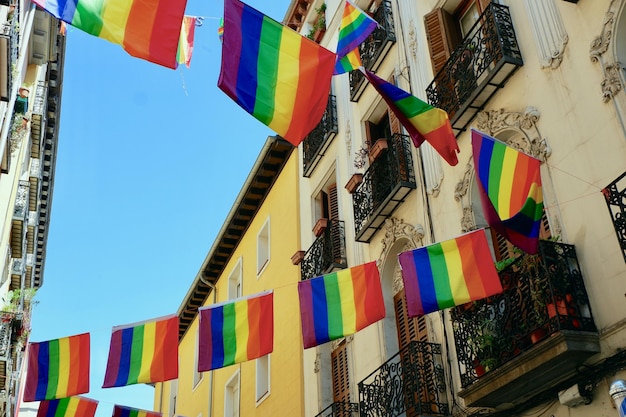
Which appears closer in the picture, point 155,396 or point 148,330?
point 148,330

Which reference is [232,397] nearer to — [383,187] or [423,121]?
[383,187]

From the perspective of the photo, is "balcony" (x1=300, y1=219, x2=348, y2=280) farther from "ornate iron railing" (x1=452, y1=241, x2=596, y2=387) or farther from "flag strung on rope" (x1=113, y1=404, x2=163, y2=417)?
"ornate iron railing" (x1=452, y1=241, x2=596, y2=387)

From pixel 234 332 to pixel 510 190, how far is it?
4.43 meters

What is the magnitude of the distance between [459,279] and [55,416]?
27.0ft

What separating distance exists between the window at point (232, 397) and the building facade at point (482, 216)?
16.1 feet

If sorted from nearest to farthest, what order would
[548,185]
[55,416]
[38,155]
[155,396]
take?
[548,185] → [55,416] → [38,155] → [155,396]

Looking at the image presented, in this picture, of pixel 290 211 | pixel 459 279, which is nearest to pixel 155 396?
pixel 290 211

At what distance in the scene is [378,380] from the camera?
11922mm

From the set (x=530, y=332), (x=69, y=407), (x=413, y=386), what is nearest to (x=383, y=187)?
(x=413, y=386)

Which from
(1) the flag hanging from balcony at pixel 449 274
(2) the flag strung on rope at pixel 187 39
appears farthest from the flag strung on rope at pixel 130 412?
(1) the flag hanging from balcony at pixel 449 274

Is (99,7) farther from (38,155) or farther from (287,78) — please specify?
(38,155)

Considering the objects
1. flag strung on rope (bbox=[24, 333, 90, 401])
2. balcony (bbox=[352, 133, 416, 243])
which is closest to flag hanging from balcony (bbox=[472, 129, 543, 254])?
balcony (bbox=[352, 133, 416, 243])

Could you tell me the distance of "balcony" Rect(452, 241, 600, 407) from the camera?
25.6 ft

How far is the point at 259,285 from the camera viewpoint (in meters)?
20.2
